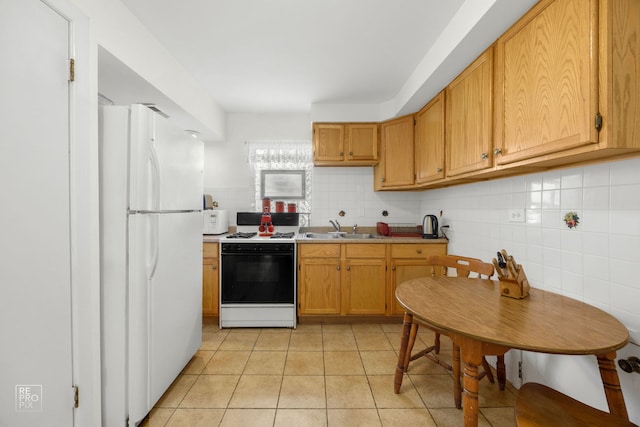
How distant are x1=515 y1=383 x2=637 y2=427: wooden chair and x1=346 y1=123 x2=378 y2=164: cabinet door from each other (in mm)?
2487

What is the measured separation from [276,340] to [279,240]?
0.95 meters

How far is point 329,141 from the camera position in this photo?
3.15 metres

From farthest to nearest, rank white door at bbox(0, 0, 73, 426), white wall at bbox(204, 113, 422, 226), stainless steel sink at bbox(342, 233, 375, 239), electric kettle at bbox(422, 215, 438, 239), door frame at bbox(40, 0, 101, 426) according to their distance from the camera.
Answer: white wall at bbox(204, 113, 422, 226), stainless steel sink at bbox(342, 233, 375, 239), electric kettle at bbox(422, 215, 438, 239), door frame at bbox(40, 0, 101, 426), white door at bbox(0, 0, 73, 426)

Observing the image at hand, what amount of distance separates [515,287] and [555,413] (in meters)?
0.58

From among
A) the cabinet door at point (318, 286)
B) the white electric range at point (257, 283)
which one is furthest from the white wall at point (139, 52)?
the cabinet door at point (318, 286)

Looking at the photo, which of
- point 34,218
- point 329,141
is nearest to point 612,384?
point 34,218

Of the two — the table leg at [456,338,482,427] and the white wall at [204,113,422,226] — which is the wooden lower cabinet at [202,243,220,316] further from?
the table leg at [456,338,482,427]

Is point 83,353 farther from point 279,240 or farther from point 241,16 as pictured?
point 241,16

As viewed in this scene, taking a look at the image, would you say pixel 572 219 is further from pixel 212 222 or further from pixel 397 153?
pixel 212 222

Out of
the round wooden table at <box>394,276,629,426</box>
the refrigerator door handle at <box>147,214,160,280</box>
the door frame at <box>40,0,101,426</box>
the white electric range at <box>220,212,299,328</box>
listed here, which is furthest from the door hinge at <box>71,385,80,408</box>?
the round wooden table at <box>394,276,629,426</box>

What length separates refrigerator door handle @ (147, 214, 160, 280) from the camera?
154cm

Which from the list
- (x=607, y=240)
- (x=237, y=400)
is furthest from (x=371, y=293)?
(x=607, y=240)

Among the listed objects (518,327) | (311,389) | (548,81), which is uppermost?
(548,81)

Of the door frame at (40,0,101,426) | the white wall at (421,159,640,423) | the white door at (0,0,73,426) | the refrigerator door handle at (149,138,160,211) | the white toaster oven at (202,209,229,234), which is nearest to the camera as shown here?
the white door at (0,0,73,426)
